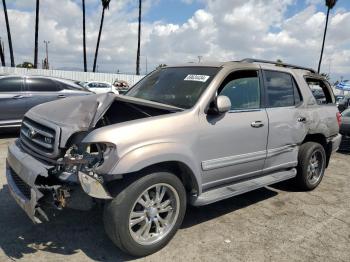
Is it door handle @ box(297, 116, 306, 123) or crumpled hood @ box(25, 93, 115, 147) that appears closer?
crumpled hood @ box(25, 93, 115, 147)

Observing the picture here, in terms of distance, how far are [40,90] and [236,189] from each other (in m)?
6.63

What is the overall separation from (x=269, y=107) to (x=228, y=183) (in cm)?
116

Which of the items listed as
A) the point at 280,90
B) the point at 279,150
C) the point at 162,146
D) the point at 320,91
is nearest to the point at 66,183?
the point at 162,146

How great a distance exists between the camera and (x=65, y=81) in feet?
31.5

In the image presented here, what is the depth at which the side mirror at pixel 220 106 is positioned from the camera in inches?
149

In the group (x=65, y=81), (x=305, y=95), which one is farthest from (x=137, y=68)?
(x=305, y=95)

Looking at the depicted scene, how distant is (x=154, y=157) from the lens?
3287mm

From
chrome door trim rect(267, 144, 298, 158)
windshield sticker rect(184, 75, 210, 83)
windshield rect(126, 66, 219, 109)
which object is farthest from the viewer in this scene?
chrome door trim rect(267, 144, 298, 158)

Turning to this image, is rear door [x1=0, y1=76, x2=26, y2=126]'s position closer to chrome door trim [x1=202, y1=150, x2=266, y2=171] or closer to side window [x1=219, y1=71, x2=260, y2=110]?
side window [x1=219, y1=71, x2=260, y2=110]

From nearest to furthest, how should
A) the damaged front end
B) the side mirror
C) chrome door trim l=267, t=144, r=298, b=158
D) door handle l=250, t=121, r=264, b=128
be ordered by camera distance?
1. the damaged front end
2. the side mirror
3. door handle l=250, t=121, r=264, b=128
4. chrome door trim l=267, t=144, r=298, b=158

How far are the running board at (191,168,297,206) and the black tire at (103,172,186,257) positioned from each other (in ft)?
1.62

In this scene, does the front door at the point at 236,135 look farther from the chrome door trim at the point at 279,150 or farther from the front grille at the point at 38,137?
the front grille at the point at 38,137

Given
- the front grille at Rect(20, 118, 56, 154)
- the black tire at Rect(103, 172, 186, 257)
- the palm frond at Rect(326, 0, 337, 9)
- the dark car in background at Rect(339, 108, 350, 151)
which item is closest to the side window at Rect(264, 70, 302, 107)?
the black tire at Rect(103, 172, 186, 257)

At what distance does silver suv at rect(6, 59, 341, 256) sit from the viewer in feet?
10.5
